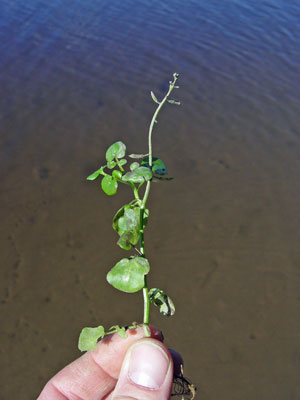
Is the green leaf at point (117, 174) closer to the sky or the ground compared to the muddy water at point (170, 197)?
closer to the sky

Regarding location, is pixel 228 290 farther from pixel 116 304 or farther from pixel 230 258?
A: pixel 116 304

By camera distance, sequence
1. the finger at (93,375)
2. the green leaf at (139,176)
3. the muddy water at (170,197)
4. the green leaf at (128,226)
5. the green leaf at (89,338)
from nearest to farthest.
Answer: the green leaf at (139,176) < the green leaf at (128,226) < the green leaf at (89,338) < the finger at (93,375) < the muddy water at (170,197)

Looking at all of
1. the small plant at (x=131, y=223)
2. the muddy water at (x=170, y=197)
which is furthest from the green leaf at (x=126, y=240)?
the muddy water at (x=170, y=197)

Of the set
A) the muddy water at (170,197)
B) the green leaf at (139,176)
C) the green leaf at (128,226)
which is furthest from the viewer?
the muddy water at (170,197)

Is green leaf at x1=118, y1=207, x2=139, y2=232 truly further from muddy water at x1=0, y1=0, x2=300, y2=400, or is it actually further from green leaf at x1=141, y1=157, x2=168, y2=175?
muddy water at x1=0, y1=0, x2=300, y2=400

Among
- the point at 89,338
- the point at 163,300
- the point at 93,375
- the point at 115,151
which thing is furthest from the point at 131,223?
the point at 93,375

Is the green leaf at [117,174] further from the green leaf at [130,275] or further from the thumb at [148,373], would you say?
the thumb at [148,373]

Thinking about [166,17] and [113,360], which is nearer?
[113,360]

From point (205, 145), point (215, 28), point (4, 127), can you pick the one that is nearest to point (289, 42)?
point (215, 28)
